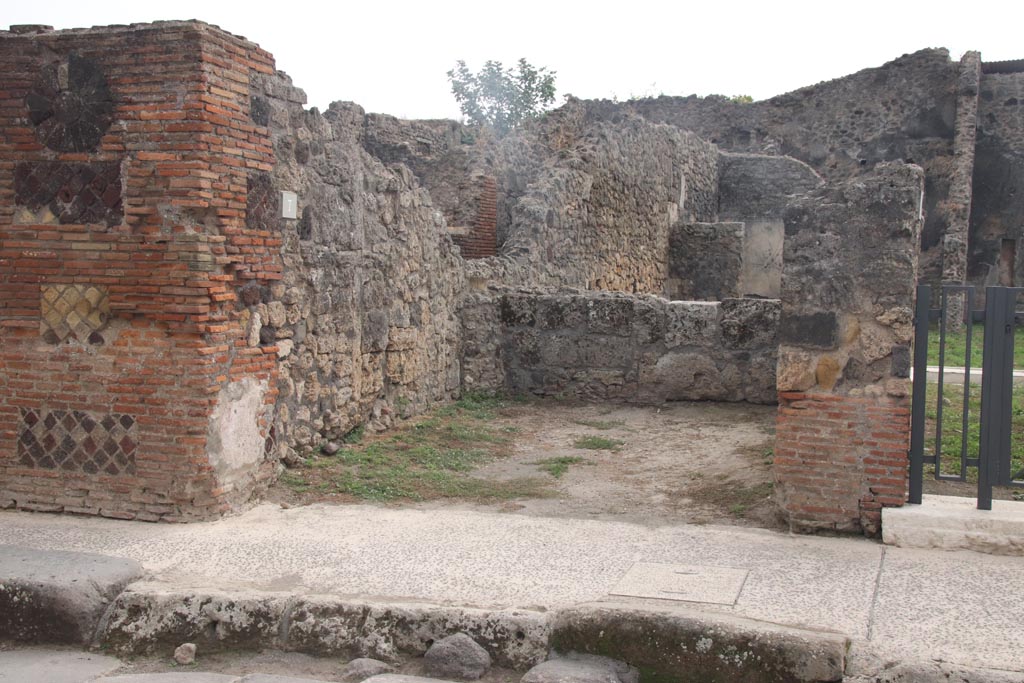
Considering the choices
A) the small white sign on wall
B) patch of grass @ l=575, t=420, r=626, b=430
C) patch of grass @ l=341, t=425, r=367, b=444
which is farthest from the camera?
patch of grass @ l=575, t=420, r=626, b=430

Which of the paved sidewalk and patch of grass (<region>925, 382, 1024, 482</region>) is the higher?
patch of grass (<region>925, 382, 1024, 482</region>)

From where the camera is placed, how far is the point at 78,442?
5805mm

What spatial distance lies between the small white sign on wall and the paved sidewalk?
1904 millimetres

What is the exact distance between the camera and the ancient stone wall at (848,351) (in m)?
5.12

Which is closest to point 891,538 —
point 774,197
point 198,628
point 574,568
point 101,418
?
point 574,568

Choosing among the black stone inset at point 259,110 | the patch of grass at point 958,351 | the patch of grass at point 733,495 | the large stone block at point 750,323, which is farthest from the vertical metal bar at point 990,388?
the patch of grass at point 958,351

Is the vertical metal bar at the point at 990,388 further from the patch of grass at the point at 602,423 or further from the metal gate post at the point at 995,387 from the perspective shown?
the patch of grass at the point at 602,423

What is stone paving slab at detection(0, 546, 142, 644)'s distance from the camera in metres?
4.55

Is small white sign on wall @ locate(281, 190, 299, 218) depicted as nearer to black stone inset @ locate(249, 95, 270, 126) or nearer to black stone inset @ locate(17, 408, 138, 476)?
black stone inset @ locate(249, 95, 270, 126)

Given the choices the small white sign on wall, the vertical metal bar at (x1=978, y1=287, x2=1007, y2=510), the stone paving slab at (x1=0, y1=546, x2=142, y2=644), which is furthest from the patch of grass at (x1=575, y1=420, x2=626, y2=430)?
the stone paving slab at (x1=0, y1=546, x2=142, y2=644)

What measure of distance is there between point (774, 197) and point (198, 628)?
16300 mm

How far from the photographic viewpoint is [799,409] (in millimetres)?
5266

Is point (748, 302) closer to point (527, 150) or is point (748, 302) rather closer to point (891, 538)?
point (891, 538)

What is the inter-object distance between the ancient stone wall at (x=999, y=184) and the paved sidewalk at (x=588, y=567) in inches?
652
